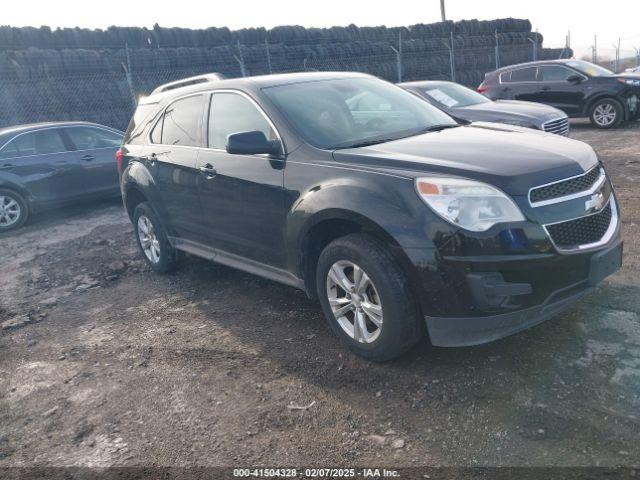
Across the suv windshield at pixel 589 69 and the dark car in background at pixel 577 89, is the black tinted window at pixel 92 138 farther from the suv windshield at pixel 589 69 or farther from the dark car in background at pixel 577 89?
the suv windshield at pixel 589 69

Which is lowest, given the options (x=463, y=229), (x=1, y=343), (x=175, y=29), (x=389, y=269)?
(x=1, y=343)

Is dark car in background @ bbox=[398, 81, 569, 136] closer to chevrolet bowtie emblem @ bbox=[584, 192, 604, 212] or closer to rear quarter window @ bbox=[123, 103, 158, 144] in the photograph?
rear quarter window @ bbox=[123, 103, 158, 144]

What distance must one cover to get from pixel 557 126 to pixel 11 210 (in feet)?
28.2

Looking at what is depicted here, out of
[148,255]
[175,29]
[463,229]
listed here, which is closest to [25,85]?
[175,29]

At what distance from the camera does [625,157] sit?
8.97 m

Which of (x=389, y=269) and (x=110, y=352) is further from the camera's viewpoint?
(x=110, y=352)

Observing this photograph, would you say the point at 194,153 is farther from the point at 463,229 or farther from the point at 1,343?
the point at 463,229

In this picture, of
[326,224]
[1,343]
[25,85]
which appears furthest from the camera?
[25,85]

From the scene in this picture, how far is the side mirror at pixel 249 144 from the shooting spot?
12.5 feet

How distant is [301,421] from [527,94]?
11.7m

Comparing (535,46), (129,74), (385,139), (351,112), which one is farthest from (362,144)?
(535,46)

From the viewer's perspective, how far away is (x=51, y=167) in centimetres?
886

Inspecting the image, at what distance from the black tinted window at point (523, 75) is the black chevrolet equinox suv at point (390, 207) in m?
9.27

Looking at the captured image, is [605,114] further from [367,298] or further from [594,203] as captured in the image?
[367,298]
